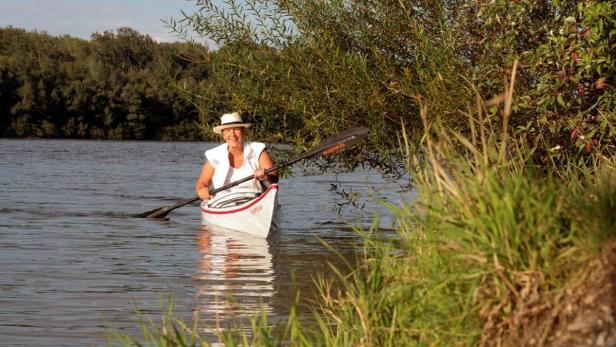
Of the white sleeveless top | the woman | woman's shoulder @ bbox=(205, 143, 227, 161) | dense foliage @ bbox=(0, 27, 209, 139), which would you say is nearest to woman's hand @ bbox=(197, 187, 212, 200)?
the woman

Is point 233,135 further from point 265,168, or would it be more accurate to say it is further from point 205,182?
point 205,182

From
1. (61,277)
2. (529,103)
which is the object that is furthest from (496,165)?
(61,277)

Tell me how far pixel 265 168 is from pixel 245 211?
1.18 meters

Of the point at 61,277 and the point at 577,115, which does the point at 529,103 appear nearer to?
the point at 577,115

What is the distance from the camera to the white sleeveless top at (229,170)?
14781mm

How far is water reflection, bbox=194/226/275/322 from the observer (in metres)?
8.72

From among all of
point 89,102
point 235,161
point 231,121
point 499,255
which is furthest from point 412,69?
point 89,102

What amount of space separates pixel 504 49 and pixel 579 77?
1762mm

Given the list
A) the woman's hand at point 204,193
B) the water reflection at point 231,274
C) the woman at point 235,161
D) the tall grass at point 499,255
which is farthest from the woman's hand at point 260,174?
the tall grass at point 499,255

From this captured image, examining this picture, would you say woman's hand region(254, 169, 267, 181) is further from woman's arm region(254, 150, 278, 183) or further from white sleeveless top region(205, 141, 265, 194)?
white sleeveless top region(205, 141, 265, 194)

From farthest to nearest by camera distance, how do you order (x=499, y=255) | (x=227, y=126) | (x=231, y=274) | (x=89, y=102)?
(x=89, y=102)
(x=227, y=126)
(x=231, y=274)
(x=499, y=255)

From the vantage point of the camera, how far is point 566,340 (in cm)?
416

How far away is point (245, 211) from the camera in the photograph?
15125 millimetres

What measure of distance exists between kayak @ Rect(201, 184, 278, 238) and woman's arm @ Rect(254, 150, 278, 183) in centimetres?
20
